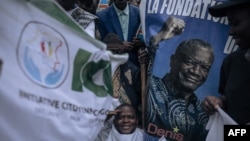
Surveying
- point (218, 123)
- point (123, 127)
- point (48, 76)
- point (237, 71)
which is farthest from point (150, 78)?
point (48, 76)

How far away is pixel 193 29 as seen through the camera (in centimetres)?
473

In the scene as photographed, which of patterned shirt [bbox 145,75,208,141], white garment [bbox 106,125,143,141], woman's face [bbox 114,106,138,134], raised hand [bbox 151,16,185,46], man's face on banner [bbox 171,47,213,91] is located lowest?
white garment [bbox 106,125,143,141]

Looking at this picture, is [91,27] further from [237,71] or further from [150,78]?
[237,71]

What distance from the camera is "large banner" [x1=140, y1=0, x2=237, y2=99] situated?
15.4 feet

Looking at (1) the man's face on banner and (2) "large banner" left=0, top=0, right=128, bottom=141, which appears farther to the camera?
(1) the man's face on banner

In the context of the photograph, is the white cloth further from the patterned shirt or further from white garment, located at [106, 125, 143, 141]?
white garment, located at [106, 125, 143, 141]

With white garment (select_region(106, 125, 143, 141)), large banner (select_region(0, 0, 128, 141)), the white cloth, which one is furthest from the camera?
white garment (select_region(106, 125, 143, 141))

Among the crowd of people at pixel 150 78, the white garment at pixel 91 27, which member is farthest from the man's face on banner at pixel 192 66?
the white garment at pixel 91 27

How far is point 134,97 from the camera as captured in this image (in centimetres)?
494

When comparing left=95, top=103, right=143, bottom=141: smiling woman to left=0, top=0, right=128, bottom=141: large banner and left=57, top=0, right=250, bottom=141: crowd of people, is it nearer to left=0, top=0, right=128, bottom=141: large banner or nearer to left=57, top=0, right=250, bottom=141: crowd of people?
left=57, top=0, right=250, bottom=141: crowd of people

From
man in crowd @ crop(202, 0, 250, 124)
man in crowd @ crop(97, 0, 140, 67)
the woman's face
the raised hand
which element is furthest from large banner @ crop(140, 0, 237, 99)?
man in crowd @ crop(202, 0, 250, 124)

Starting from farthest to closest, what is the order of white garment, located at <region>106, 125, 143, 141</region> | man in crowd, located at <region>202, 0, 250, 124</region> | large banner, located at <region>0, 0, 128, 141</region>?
1. white garment, located at <region>106, 125, 143, 141</region>
2. man in crowd, located at <region>202, 0, 250, 124</region>
3. large banner, located at <region>0, 0, 128, 141</region>

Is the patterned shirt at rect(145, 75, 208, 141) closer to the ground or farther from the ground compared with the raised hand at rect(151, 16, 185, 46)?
closer to the ground

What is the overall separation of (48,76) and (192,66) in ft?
5.17
